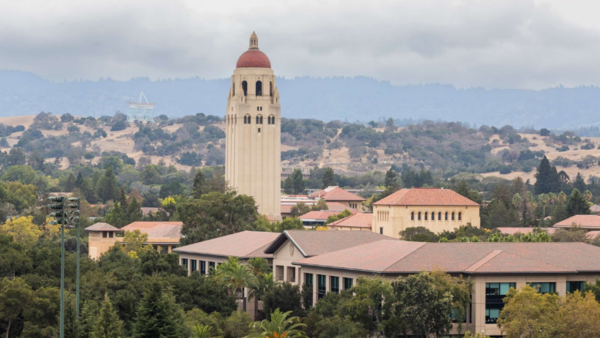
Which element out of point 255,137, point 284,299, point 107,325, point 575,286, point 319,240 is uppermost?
point 255,137

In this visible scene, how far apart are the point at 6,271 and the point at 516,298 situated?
37.3m

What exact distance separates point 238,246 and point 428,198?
140 ft

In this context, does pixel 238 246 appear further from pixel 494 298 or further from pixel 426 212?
pixel 426 212

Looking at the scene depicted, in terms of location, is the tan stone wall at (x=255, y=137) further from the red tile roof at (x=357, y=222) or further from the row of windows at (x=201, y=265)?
the row of windows at (x=201, y=265)

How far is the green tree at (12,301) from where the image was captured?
77.6 meters

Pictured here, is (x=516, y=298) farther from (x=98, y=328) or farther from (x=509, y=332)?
(x=98, y=328)

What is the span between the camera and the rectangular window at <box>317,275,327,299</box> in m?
88.2

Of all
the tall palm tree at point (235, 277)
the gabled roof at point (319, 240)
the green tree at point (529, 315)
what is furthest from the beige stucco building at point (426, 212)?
the green tree at point (529, 315)

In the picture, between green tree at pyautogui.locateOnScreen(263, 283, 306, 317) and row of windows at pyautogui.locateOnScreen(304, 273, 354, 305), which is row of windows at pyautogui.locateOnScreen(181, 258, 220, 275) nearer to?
row of windows at pyautogui.locateOnScreen(304, 273, 354, 305)

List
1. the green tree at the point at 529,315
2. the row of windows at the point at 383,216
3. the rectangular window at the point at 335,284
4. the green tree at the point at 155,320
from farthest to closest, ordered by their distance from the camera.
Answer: the row of windows at the point at 383,216
the rectangular window at the point at 335,284
the green tree at the point at 529,315
the green tree at the point at 155,320

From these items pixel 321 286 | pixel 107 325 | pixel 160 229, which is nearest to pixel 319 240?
pixel 321 286

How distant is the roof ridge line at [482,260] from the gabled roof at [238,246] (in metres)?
24.7

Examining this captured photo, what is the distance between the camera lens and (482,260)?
80750 mm

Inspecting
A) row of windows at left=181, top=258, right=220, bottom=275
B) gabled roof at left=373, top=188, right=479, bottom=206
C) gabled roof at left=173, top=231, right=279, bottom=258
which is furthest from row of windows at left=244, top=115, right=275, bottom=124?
row of windows at left=181, top=258, right=220, bottom=275
